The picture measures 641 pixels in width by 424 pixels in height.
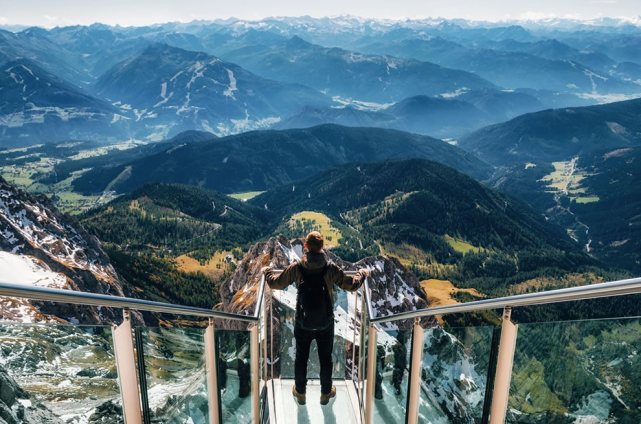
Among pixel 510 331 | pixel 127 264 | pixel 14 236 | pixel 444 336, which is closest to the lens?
pixel 510 331

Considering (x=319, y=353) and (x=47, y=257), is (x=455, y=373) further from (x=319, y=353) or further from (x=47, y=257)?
(x=47, y=257)

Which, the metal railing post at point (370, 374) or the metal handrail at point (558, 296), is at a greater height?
the metal handrail at point (558, 296)

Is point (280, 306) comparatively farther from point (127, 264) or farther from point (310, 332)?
point (127, 264)

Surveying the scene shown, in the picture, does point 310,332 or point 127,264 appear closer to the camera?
point 310,332

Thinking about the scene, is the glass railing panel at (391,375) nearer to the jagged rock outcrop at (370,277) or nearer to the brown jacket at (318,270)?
the brown jacket at (318,270)

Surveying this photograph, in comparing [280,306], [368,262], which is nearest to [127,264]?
[368,262]

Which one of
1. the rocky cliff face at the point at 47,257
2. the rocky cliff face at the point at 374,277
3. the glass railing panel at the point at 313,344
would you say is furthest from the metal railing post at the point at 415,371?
the rocky cliff face at the point at 374,277

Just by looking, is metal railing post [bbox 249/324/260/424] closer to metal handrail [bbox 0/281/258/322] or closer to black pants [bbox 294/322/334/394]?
black pants [bbox 294/322/334/394]
